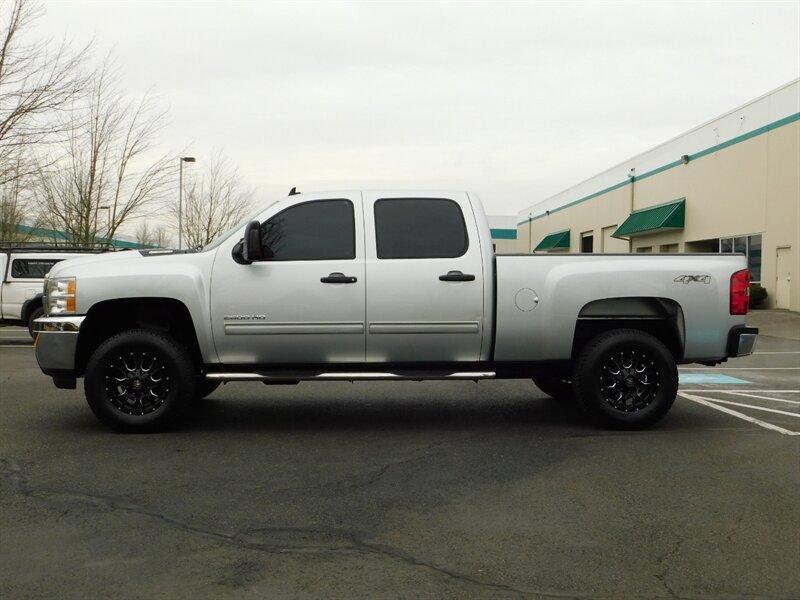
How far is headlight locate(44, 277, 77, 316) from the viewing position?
7.52 metres

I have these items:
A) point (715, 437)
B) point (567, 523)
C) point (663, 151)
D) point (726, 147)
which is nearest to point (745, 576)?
point (567, 523)

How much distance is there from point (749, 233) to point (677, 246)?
6954 mm

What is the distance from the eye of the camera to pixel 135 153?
32.7 meters

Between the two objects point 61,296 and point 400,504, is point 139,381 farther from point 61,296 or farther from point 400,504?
point 400,504

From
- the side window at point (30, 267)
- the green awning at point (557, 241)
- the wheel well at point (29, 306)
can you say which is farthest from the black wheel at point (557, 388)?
the green awning at point (557, 241)

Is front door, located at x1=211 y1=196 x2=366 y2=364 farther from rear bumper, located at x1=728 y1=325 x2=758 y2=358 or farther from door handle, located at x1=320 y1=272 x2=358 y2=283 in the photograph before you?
rear bumper, located at x1=728 y1=325 x2=758 y2=358

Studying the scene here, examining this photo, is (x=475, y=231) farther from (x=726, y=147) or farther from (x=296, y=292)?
(x=726, y=147)

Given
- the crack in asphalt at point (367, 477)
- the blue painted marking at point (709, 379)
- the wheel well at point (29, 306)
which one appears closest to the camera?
the crack in asphalt at point (367, 477)

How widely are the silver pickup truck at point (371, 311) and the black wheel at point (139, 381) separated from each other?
13 millimetres

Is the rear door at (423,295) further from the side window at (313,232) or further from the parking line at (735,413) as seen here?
the parking line at (735,413)

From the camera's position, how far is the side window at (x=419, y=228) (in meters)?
7.67

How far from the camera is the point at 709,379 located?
12.1 m

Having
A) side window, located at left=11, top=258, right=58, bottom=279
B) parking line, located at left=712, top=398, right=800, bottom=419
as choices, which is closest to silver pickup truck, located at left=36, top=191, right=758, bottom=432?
parking line, located at left=712, top=398, right=800, bottom=419

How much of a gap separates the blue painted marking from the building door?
1472 centimetres
